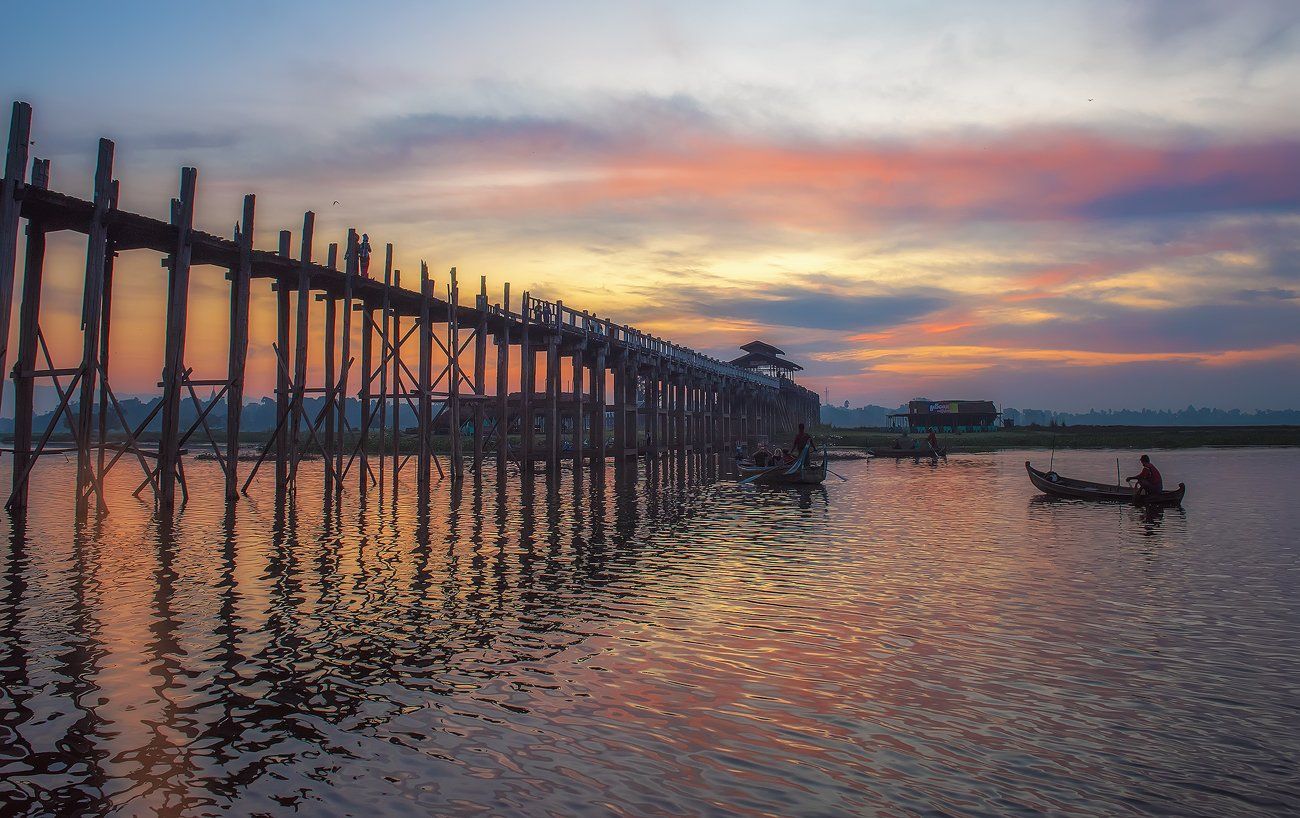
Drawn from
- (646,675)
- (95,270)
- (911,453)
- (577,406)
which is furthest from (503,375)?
(911,453)

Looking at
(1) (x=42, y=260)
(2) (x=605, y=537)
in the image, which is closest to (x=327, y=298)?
(1) (x=42, y=260)

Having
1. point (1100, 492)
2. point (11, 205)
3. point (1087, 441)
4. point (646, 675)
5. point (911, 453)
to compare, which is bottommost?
point (646, 675)

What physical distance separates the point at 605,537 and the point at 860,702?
12008 mm

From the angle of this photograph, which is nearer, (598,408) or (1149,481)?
(1149,481)

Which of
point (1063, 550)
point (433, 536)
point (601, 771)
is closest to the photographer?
point (601, 771)

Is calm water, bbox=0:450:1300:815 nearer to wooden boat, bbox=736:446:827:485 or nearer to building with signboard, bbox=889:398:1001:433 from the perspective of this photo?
wooden boat, bbox=736:446:827:485

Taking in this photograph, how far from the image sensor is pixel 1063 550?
702 inches

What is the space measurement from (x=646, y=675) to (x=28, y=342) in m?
18.1

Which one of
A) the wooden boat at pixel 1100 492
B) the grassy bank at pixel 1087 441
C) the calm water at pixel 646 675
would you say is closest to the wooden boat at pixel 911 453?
the grassy bank at pixel 1087 441

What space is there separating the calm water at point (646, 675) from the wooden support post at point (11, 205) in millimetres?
4832

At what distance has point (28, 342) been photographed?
1959 centimetres

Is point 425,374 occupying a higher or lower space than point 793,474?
higher

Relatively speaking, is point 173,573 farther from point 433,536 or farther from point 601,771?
point 601,771

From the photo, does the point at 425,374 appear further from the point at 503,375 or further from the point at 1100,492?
the point at 1100,492
